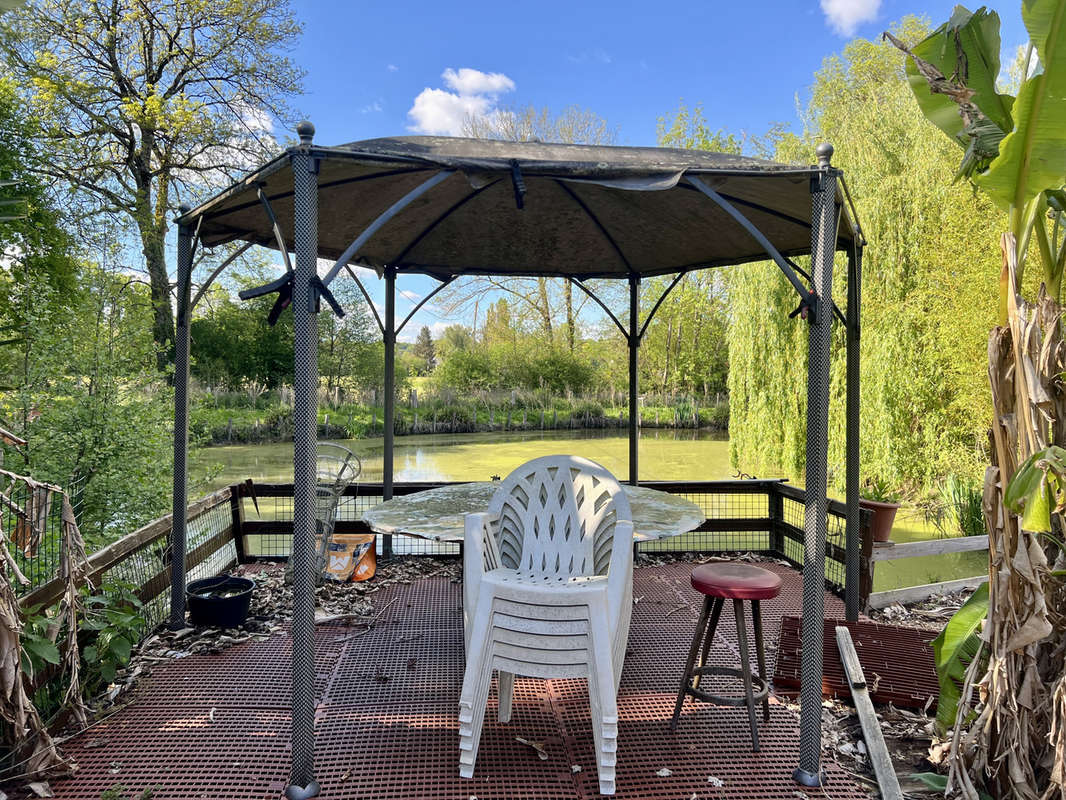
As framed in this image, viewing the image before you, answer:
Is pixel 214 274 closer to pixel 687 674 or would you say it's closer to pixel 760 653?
pixel 687 674

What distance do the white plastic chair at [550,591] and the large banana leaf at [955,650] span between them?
1183 mm

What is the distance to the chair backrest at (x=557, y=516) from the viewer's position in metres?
2.84

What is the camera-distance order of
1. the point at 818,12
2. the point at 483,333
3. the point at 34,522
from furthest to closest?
the point at 483,333, the point at 818,12, the point at 34,522

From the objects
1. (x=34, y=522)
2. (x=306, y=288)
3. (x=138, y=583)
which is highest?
(x=306, y=288)

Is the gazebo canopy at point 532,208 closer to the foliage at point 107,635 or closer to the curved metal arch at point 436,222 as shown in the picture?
the curved metal arch at point 436,222

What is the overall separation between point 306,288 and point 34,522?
121 cm

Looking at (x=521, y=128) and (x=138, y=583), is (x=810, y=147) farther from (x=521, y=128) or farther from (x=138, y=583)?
(x=521, y=128)

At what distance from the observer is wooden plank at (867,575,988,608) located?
388 centimetres

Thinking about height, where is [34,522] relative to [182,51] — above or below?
below

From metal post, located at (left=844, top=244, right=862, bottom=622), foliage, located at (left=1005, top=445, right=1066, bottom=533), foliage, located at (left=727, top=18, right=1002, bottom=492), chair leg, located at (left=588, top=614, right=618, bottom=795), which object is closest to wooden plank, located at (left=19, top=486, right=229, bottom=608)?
chair leg, located at (left=588, top=614, right=618, bottom=795)

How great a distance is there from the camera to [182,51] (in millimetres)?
11805

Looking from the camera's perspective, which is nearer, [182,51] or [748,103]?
[182,51]

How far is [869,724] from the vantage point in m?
2.47

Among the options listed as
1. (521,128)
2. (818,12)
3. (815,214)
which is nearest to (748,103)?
(818,12)
